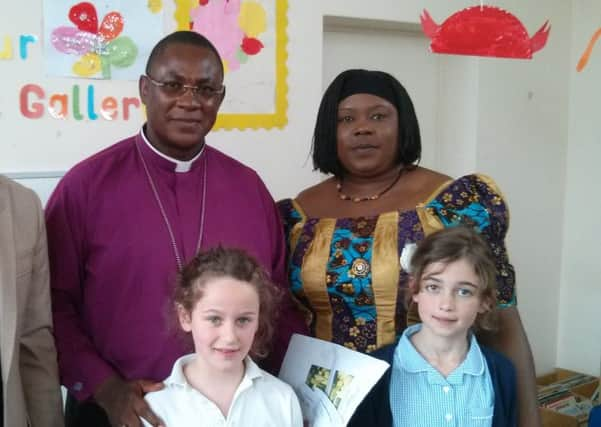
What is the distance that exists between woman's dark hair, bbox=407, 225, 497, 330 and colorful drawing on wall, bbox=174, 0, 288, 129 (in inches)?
60.3

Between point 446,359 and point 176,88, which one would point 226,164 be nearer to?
point 176,88

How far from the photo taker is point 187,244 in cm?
175

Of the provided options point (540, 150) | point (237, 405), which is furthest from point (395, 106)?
point (540, 150)

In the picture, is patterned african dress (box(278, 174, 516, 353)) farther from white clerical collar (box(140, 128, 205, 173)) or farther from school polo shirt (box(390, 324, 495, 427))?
white clerical collar (box(140, 128, 205, 173))

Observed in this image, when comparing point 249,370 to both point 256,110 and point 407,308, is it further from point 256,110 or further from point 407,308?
point 256,110

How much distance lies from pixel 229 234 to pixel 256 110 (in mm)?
1367

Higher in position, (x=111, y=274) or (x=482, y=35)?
(x=482, y=35)

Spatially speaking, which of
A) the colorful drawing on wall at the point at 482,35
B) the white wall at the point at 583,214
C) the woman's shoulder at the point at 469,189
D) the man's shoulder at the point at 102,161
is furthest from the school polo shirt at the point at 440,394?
the white wall at the point at 583,214

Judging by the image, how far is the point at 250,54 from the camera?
303cm

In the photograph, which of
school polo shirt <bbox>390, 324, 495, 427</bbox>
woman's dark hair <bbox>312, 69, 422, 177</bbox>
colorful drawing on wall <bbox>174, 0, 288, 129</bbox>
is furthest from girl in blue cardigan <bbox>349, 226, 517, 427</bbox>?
colorful drawing on wall <bbox>174, 0, 288, 129</bbox>

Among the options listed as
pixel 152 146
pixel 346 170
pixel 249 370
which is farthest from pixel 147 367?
pixel 346 170

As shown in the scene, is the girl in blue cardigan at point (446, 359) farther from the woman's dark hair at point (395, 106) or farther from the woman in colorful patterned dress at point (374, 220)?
the woman's dark hair at point (395, 106)

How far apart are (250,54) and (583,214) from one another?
7.64ft

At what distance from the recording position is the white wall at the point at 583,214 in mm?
3982
